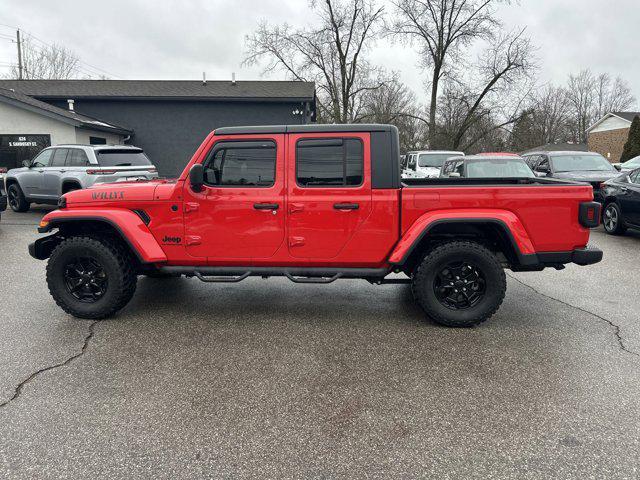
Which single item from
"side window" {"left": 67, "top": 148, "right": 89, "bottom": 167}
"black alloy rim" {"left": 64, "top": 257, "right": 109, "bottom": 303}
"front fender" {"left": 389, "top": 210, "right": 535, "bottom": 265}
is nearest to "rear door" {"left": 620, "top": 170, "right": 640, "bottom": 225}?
"front fender" {"left": 389, "top": 210, "right": 535, "bottom": 265}

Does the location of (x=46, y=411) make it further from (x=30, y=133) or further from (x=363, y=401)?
(x=30, y=133)

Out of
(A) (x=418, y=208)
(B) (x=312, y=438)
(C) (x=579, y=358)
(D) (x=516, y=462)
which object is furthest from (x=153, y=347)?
(C) (x=579, y=358)

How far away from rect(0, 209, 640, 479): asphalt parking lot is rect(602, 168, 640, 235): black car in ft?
14.1

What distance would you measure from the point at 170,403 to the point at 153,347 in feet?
3.46

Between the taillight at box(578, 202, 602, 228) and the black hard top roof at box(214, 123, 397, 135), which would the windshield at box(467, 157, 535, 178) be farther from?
the black hard top roof at box(214, 123, 397, 135)

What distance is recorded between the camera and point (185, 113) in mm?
22156

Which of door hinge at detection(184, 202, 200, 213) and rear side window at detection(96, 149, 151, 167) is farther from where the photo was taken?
rear side window at detection(96, 149, 151, 167)

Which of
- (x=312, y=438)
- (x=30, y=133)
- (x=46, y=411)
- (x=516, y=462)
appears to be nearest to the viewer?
(x=516, y=462)

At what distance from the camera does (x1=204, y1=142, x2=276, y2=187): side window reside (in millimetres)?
4582

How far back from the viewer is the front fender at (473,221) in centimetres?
425

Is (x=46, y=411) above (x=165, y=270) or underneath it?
underneath

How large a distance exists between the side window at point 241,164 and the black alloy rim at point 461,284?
6.49ft

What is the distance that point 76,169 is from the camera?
1170cm

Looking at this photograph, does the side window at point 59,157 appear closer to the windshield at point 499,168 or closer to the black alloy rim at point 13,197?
the black alloy rim at point 13,197
